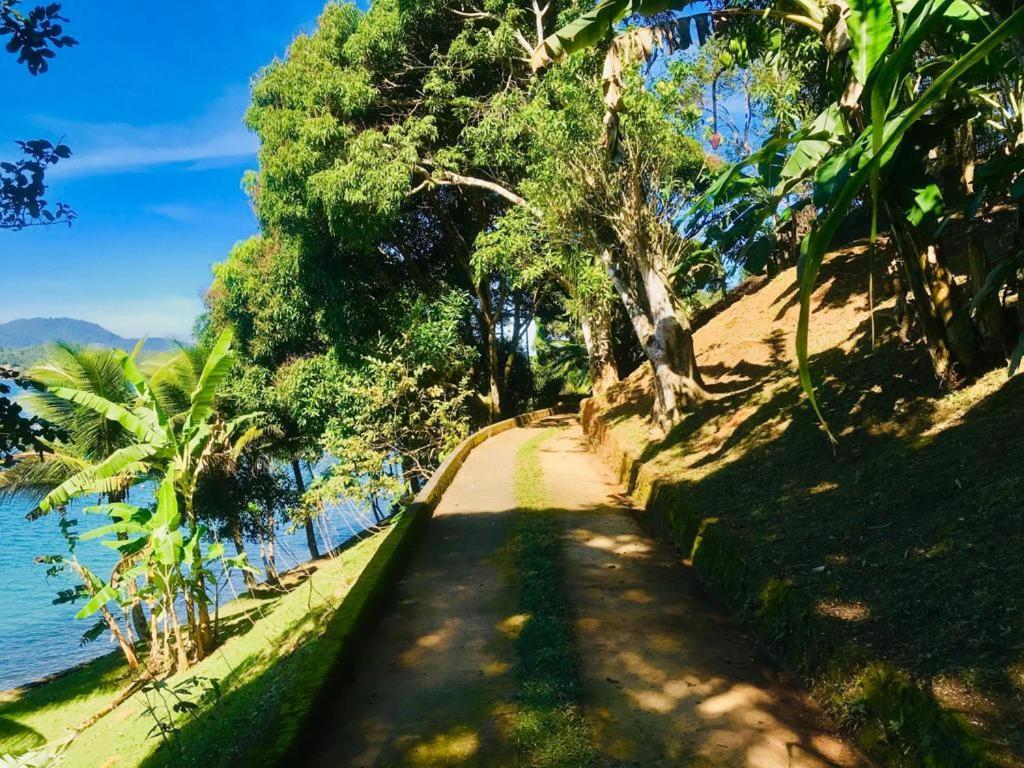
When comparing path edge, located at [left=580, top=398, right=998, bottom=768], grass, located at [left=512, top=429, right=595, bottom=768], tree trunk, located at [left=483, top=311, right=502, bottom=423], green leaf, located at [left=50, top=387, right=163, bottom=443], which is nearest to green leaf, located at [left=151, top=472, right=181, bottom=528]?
green leaf, located at [left=50, top=387, right=163, bottom=443]

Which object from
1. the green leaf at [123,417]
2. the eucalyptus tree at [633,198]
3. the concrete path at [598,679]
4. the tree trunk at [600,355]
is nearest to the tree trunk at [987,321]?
the concrete path at [598,679]

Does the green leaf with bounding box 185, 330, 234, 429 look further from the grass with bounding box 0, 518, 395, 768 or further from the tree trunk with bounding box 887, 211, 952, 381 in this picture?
the tree trunk with bounding box 887, 211, 952, 381

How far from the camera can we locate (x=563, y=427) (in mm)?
21297

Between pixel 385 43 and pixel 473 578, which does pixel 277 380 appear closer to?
pixel 385 43

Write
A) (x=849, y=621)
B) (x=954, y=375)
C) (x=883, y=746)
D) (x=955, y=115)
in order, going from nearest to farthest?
(x=883, y=746), (x=849, y=621), (x=955, y=115), (x=954, y=375)

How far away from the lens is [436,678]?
14.8 ft

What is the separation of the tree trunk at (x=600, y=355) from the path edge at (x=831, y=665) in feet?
45.3

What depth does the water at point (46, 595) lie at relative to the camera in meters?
17.6

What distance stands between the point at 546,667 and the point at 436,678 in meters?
0.73

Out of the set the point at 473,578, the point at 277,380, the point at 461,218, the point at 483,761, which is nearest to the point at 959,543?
the point at 483,761

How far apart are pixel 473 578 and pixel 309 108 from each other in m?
13.9

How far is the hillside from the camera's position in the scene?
3.21m

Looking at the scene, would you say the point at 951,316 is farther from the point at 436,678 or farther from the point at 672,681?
the point at 436,678

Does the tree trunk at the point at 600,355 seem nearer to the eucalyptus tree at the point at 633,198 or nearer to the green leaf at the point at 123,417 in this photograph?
the eucalyptus tree at the point at 633,198
